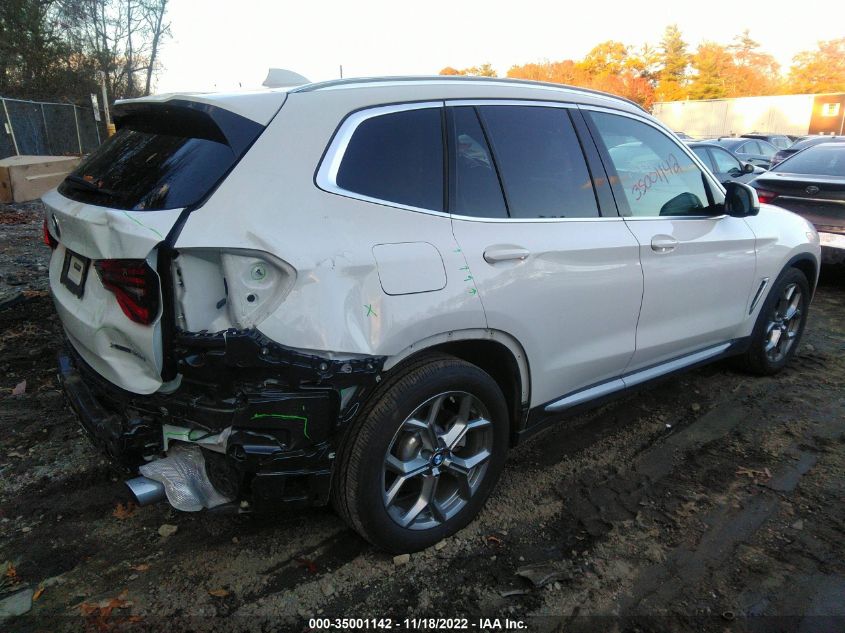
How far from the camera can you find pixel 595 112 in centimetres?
320

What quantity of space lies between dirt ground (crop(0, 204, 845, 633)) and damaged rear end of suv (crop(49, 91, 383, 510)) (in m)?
0.42

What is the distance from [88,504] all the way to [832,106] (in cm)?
4106

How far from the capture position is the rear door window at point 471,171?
2.54 metres

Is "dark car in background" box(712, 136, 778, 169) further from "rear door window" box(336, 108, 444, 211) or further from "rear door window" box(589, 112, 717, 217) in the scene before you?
"rear door window" box(336, 108, 444, 211)

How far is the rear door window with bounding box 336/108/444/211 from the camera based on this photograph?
227cm

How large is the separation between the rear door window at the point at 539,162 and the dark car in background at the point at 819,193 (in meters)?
5.06

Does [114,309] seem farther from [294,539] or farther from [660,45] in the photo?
[660,45]

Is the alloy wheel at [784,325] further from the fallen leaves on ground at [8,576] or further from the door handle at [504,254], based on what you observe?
the fallen leaves on ground at [8,576]

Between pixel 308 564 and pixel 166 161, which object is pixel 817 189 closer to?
pixel 308 564

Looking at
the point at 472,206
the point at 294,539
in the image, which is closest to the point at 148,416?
the point at 294,539

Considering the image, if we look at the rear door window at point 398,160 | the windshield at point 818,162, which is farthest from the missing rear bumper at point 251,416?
the windshield at point 818,162

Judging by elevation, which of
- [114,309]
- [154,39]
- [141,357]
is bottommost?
[141,357]

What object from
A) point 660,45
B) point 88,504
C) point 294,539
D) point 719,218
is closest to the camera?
point 294,539

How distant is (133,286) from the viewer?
2033 millimetres
